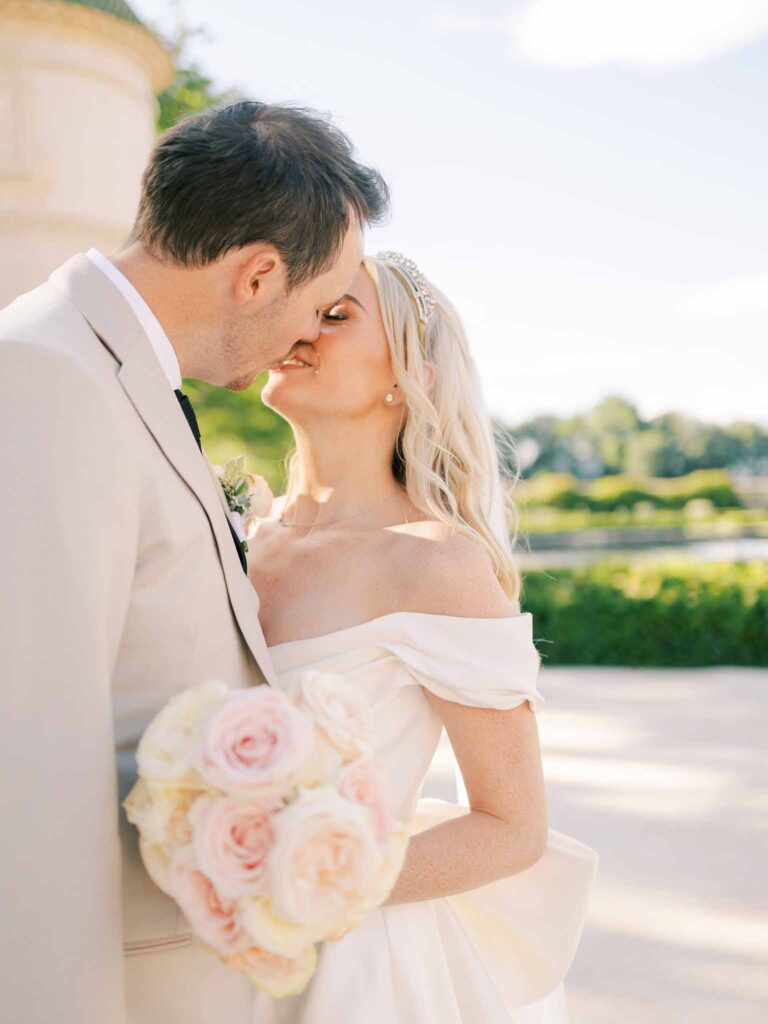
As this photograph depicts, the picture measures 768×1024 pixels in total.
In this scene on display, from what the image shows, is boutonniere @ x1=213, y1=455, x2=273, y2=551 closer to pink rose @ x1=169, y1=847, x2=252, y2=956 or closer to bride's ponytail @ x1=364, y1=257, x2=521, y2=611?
bride's ponytail @ x1=364, y1=257, x2=521, y2=611

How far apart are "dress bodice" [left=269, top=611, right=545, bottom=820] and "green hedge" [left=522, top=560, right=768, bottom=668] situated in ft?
31.9

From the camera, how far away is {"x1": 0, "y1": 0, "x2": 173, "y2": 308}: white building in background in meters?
9.16

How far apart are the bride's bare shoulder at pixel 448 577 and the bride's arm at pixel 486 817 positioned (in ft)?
0.75

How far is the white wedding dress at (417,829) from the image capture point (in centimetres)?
227

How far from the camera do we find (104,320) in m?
1.76

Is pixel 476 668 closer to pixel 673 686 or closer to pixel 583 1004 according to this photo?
pixel 583 1004

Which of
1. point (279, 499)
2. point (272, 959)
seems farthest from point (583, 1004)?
point (272, 959)

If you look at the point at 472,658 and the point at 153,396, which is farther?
the point at 472,658

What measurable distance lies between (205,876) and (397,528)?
4.38ft

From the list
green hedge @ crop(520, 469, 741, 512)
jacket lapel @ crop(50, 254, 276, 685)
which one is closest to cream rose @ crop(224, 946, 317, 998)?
jacket lapel @ crop(50, 254, 276, 685)

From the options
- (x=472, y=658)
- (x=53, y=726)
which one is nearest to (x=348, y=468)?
(x=472, y=658)

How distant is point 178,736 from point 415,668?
945 mm

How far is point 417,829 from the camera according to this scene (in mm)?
2621

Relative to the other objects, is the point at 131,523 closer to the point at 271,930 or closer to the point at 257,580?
the point at 271,930
